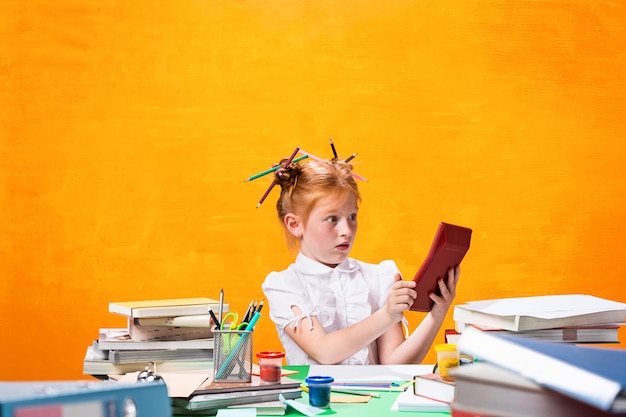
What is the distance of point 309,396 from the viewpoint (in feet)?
4.46

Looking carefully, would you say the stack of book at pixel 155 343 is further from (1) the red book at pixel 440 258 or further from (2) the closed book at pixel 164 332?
(1) the red book at pixel 440 258

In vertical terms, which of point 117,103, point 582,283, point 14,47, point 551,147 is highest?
point 14,47

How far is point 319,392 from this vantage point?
52.5 inches

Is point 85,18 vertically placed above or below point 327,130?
above

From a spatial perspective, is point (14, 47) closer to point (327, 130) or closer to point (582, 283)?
point (327, 130)

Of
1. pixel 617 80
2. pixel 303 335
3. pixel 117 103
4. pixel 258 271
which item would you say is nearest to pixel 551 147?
pixel 617 80

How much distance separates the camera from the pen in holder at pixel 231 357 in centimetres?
145

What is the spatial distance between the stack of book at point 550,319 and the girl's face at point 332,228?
595mm

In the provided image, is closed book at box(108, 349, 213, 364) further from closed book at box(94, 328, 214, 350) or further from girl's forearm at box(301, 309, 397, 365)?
girl's forearm at box(301, 309, 397, 365)

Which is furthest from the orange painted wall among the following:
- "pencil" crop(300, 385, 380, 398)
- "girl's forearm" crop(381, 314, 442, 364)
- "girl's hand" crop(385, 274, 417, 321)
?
"pencil" crop(300, 385, 380, 398)

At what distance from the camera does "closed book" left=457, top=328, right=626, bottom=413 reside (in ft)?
2.14

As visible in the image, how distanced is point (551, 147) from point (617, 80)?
371 millimetres

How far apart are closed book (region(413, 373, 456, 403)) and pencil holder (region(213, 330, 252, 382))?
0.31 meters

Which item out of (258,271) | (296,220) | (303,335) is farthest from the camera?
(258,271)
